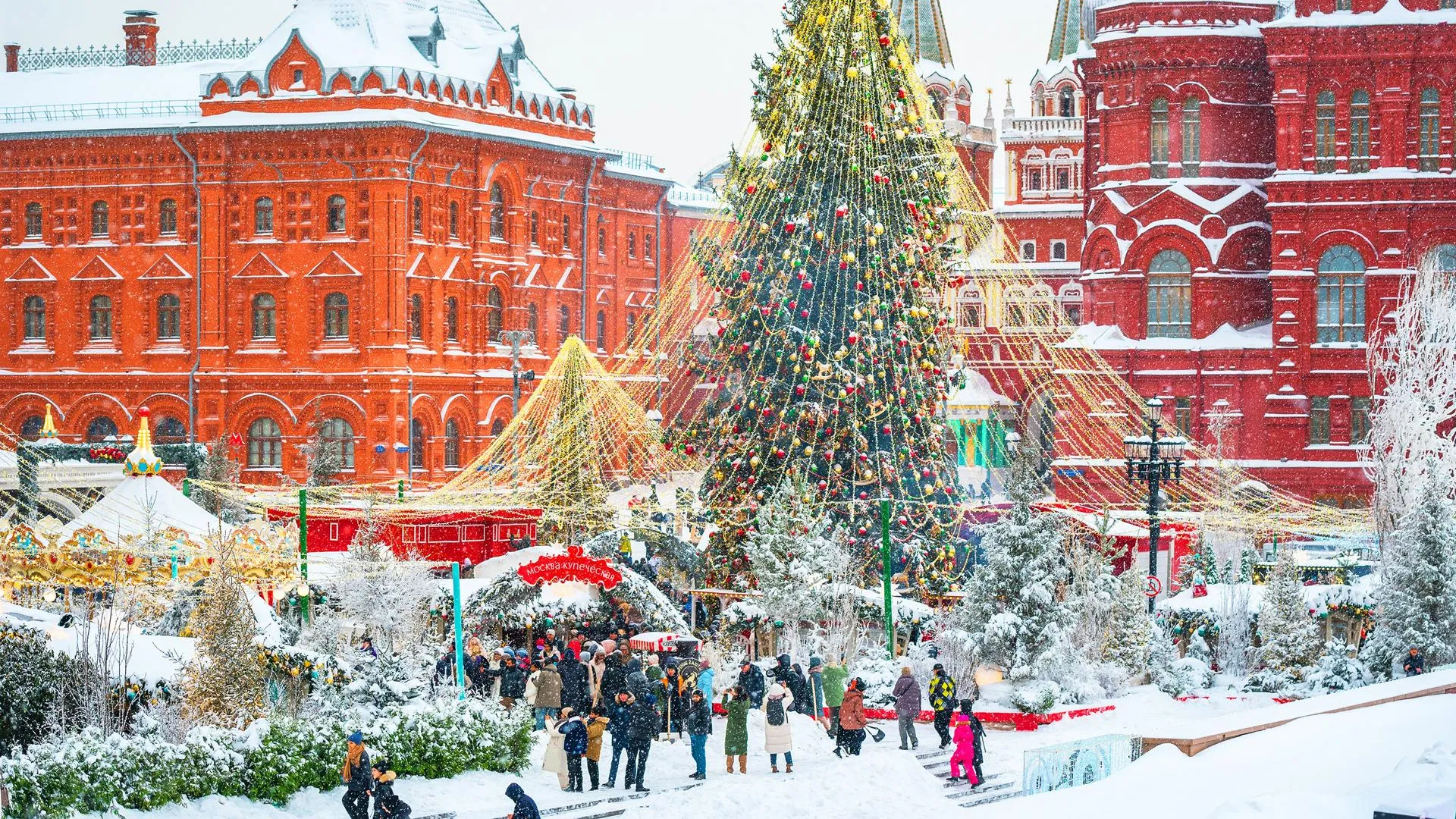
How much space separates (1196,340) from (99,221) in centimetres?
2987

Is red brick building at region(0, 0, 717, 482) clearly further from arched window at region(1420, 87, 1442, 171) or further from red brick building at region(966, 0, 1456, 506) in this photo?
arched window at region(1420, 87, 1442, 171)

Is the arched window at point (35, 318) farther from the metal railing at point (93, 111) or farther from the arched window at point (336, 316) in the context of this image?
the arched window at point (336, 316)

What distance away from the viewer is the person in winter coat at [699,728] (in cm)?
2533

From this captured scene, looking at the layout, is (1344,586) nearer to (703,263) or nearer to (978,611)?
(978,611)

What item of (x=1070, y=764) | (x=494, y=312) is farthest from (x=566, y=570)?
(x=494, y=312)

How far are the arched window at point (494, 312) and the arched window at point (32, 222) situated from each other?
12777 mm

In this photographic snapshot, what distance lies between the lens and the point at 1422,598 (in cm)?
3103

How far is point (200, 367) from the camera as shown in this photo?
215ft

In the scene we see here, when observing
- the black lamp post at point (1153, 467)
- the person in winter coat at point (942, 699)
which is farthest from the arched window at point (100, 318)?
the person in winter coat at point (942, 699)

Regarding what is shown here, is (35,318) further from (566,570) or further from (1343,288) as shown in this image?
(566,570)

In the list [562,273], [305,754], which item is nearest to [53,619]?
[305,754]

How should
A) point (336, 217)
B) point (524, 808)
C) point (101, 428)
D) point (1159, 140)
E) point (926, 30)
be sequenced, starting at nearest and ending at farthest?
point (524, 808) < point (1159, 140) < point (336, 217) < point (101, 428) < point (926, 30)

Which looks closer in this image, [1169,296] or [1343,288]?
[1343,288]

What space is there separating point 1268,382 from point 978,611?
2994 cm
